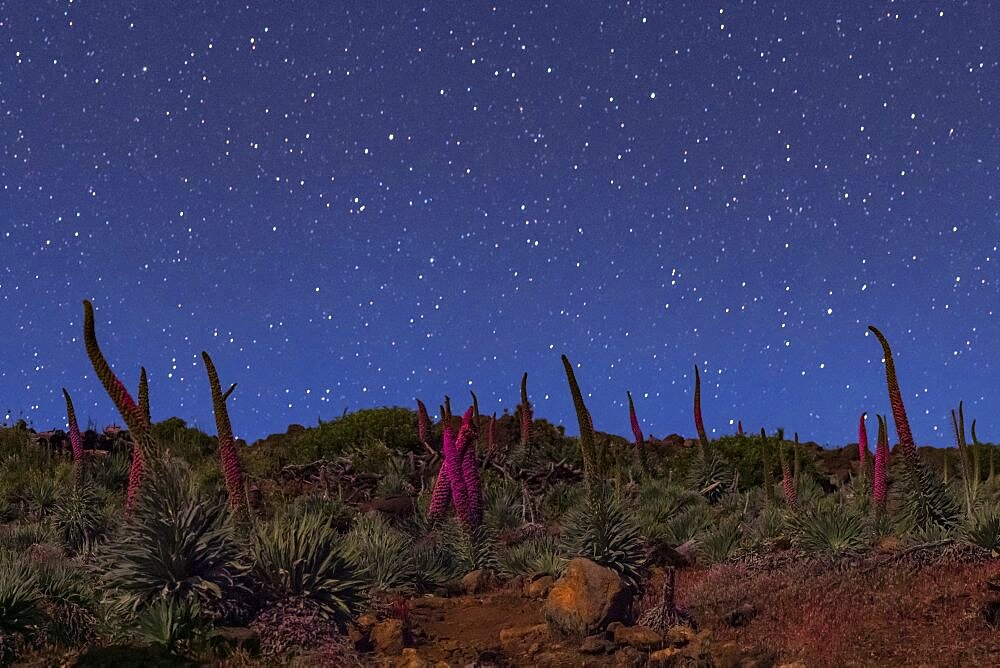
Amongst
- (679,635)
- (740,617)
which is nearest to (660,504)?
(740,617)

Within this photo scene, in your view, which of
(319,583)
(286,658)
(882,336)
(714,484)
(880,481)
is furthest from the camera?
(714,484)

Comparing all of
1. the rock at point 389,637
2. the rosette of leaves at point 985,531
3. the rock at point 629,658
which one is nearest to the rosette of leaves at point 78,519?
the rock at point 389,637

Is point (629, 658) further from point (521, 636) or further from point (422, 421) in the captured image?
point (422, 421)

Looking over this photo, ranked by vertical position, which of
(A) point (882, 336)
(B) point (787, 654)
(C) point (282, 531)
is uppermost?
(A) point (882, 336)

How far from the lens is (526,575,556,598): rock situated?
9.95m

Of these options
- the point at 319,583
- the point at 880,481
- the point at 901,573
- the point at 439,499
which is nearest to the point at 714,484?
the point at 880,481

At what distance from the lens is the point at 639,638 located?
7.52 m

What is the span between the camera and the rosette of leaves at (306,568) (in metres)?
7.82

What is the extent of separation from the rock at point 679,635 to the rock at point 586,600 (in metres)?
0.50

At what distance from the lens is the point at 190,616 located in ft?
23.7

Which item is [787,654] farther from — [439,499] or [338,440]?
[338,440]

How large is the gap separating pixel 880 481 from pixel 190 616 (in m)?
8.48

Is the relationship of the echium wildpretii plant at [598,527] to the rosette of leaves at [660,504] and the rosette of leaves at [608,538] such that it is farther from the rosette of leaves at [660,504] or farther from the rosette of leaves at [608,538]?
the rosette of leaves at [660,504]

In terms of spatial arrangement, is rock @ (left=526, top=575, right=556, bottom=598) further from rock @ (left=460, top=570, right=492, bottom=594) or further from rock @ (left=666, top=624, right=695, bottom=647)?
rock @ (left=666, top=624, right=695, bottom=647)
